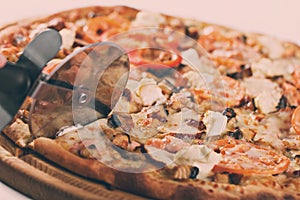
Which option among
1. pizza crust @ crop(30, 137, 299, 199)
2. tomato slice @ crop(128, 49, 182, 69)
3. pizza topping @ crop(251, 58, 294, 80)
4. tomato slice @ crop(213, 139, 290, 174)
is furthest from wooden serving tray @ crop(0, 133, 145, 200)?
pizza topping @ crop(251, 58, 294, 80)

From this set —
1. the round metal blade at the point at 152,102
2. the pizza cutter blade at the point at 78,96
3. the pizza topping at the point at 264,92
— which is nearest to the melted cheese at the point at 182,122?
the round metal blade at the point at 152,102

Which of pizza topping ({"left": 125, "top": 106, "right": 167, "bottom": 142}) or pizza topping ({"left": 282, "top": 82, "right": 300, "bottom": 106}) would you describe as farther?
pizza topping ({"left": 282, "top": 82, "right": 300, "bottom": 106})

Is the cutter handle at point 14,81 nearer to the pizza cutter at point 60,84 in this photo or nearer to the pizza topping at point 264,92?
the pizza cutter at point 60,84

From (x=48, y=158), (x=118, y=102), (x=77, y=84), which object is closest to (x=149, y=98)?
(x=118, y=102)

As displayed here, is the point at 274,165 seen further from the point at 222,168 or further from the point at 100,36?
the point at 100,36

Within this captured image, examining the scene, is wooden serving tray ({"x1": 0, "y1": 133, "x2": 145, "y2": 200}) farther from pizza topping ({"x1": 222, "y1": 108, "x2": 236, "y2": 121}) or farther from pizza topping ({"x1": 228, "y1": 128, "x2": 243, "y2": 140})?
pizza topping ({"x1": 222, "y1": 108, "x2": 236, "y2": 121})
